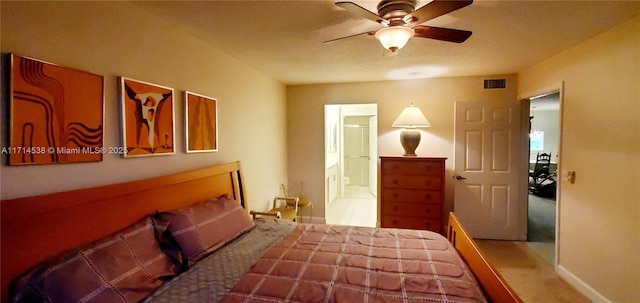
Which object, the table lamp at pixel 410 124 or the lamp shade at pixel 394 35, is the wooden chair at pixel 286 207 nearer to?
the table lamp at pixel 410 124

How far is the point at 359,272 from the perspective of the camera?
156 cm

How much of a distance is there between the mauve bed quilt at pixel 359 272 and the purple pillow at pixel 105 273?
45cm

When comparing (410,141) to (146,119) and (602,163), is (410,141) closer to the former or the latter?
(602,163)

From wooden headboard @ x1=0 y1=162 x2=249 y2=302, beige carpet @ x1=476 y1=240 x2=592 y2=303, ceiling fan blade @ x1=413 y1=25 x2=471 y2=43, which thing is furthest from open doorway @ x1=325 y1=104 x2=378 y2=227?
wooden headboard @ x1=0 y1=162 x2=249 y2=302

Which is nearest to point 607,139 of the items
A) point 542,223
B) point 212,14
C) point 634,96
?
point 634,96

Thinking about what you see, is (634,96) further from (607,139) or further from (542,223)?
(542,223)

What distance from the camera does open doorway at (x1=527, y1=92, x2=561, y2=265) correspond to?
3588 mm

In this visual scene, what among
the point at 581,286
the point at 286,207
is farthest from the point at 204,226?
the point at 581,286

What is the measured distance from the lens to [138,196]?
174cm

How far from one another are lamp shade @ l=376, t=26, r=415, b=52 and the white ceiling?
0.75ft

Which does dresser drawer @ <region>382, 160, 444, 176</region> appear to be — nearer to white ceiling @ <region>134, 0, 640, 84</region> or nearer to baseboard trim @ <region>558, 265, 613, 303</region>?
white ceiling @ <region>134, 0, 640, 84</region>

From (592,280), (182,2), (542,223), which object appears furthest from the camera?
(542,223)

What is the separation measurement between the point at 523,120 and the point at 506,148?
415 millimetres

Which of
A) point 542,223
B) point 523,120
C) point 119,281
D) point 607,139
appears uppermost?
point 523,120
